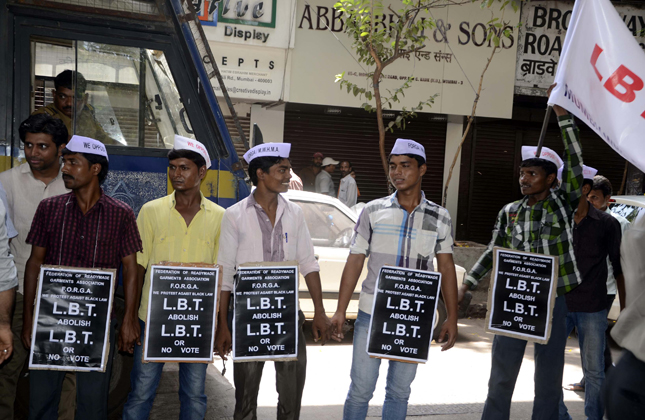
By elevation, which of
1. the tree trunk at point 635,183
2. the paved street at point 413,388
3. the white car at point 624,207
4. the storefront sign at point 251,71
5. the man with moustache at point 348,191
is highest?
the storefront sign at point 251,71

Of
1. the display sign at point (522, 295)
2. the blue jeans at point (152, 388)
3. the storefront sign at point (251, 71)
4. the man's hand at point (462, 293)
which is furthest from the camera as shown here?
the storefront sign at point (251, 71)

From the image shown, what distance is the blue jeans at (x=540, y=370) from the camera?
4168 mm

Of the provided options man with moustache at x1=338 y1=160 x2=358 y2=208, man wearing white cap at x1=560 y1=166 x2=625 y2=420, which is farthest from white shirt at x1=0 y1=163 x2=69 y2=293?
man with moustache at x1=338 y1=160 x2=358 y2=208

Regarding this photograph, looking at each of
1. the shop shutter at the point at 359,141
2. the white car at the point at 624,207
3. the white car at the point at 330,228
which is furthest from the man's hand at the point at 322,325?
the shop shutter at the point at 359,141

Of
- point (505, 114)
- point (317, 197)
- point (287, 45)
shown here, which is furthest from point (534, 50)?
point (317, 197)

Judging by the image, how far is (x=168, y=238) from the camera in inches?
150

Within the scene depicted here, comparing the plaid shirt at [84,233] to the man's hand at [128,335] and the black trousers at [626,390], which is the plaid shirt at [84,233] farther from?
the black trousers at [626,390]

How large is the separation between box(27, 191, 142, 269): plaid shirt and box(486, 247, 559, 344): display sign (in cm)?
226

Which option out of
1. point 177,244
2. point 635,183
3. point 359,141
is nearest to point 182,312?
point 177,244

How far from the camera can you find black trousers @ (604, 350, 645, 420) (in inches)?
88.5

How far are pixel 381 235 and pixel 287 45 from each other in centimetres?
931

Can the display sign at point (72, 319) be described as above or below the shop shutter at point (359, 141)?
below

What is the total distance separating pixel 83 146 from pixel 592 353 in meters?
3.69

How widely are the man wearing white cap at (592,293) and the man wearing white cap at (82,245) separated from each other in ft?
10.0
